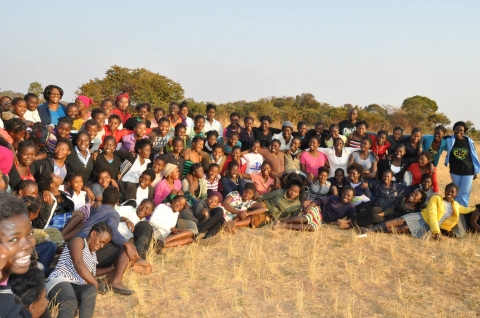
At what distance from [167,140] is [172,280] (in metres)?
3.49

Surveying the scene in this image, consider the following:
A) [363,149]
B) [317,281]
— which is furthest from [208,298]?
[363,149]

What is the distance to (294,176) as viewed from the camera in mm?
8953

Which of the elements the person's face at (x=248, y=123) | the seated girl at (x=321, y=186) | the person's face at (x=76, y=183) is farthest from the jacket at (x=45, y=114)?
the seated girl at (x=321, y=186)

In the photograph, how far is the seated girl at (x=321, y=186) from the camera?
9.14 meters

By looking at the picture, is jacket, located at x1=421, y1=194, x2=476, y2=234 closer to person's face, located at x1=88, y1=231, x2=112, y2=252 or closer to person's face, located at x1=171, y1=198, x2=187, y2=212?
person's face, located at x1=171, y1=198, x2=187, y2=212

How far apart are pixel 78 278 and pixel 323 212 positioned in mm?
4747

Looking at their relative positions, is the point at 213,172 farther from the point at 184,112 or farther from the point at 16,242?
the point at 16,242

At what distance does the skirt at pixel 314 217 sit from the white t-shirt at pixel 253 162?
1394mm

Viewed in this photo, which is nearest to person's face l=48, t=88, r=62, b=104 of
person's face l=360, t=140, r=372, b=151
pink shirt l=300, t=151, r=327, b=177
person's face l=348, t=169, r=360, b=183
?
pink shirt l=300, t=151, r=327, b=177

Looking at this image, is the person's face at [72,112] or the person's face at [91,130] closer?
the person's face at [91,130]

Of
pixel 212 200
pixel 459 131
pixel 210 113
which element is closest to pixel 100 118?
pixel 212 200

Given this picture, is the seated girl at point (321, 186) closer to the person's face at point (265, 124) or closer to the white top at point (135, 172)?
the person's face at point (265, 124)

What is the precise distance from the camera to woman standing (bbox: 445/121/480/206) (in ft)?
30.7

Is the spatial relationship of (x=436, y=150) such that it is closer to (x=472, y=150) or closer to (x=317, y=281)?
(x=472, y=150)
